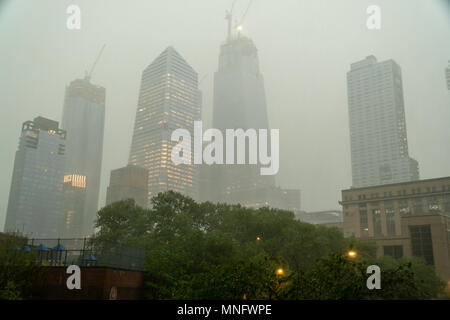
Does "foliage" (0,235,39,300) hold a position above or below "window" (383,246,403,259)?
below

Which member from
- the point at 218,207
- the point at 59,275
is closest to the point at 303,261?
the point at 218,207

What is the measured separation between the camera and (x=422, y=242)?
105 m

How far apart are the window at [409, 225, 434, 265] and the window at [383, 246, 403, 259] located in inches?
264

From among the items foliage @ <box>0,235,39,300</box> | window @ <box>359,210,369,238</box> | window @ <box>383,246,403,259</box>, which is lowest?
foliage @ <box>0,235,39,300</box>

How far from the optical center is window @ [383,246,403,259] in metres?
113

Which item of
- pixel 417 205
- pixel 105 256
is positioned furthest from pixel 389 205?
pixel 105 256

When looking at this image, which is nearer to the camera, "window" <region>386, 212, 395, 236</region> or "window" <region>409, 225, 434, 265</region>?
"window" <region>409, 225, 434, 265</region>

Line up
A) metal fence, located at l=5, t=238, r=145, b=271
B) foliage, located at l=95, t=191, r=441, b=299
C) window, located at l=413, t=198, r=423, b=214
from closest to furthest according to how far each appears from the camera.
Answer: foliage, located at l=95, t=191, r=441, b=299, metal fence, located at l=5, t=238, r=145, b=271, window, located at l=413, t=198, r=423, b=214

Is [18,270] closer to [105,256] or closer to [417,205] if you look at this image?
[105,256]

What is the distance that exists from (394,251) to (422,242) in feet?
35.2

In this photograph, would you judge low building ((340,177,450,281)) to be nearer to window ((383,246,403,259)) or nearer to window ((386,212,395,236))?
window ((386,212,395,236))

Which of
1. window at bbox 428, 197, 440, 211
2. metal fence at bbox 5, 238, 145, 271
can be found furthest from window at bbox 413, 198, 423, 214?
metal fence at bbox 5, 238, 145, 271
